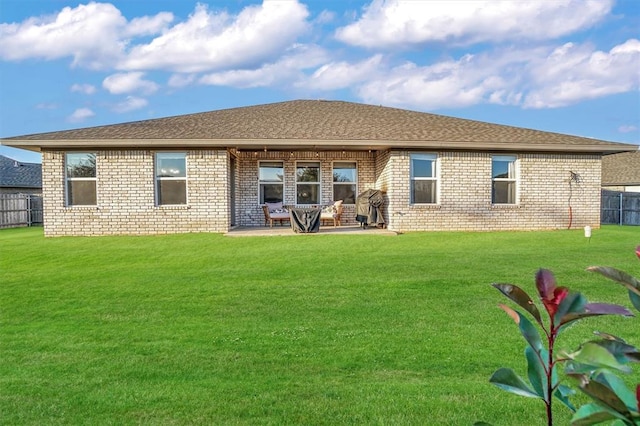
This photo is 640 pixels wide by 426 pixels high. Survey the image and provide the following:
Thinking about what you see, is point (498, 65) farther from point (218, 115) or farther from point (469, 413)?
point (469, 413)

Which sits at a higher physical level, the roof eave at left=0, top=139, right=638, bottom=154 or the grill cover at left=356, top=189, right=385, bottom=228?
the roof eave at left=0, top=139, right=638, bottom=154

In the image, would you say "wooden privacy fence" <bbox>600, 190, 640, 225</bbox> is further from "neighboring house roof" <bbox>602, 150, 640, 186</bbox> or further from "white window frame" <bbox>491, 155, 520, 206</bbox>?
"white window frame" <bbox>491, 155, 520, 206</bbox>

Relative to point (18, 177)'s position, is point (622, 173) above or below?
below

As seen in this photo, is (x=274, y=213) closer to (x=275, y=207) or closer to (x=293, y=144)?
(x=275, y=207)

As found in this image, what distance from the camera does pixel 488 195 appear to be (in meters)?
14.6

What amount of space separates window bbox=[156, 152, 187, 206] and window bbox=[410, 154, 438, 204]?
696 centimetres

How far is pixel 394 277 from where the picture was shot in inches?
282

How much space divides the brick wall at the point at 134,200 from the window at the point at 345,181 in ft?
14.4

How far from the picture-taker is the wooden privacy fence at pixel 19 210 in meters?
20.2

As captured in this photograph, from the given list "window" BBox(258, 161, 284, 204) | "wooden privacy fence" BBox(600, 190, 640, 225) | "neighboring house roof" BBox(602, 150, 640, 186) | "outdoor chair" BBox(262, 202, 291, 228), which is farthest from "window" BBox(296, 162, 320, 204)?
"neighboring house roof" BBox(602, 150, 640, 186)

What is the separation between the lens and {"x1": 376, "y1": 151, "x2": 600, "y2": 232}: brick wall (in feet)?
46.6

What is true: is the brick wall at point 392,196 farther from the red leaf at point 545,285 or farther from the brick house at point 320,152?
the red leaf at point 545,285

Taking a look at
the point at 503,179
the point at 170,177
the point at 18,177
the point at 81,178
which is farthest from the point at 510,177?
the point at 18,177

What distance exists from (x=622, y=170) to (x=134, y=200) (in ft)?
100
